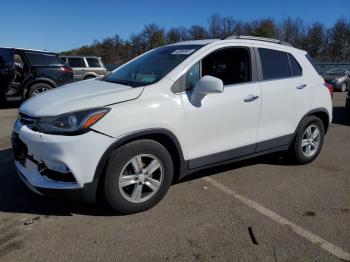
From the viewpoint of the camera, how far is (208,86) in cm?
389

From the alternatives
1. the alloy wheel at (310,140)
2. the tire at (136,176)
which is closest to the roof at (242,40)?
the alloy wheel at (310,140)

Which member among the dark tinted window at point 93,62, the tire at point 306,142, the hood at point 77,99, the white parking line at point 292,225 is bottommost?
the white parking line at point 292,225

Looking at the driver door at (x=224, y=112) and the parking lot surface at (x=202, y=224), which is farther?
the driver door at (x=224, y=112)

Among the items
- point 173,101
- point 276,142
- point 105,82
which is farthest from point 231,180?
point 105,82

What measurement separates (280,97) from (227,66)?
0.83 m

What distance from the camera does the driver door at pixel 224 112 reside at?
4.07 meters

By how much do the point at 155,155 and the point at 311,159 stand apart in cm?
290

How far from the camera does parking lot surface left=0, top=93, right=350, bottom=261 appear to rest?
3166 mm

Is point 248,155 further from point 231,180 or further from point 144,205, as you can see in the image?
point 144,205

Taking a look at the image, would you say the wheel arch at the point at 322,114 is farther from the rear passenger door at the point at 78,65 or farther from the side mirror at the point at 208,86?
the rear passenger door at the point at 78,65

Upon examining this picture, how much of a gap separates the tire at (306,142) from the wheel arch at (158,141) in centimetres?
203

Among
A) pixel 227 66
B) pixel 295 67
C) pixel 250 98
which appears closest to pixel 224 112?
pixel 250 98

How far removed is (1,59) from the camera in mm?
10898

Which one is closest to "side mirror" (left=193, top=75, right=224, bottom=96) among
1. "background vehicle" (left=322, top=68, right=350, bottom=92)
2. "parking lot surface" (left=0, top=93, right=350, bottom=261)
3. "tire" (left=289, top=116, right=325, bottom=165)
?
"parking lot surface" (left=0, top=93, right=350, bottom=261)
